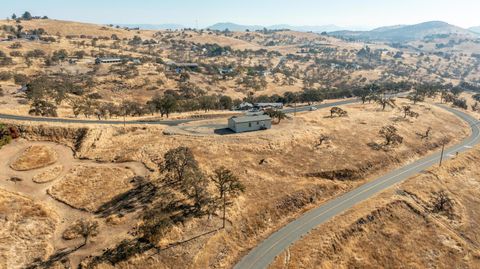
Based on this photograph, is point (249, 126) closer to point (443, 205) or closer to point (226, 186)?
point (226, 186)

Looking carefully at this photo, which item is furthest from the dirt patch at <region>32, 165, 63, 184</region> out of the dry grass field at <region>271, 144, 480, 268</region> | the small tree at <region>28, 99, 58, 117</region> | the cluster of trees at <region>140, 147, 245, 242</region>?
the dry grass field at <region>271, 144, 480, 268</region>

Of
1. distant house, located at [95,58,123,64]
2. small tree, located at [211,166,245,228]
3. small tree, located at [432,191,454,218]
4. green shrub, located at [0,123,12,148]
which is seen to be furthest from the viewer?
distant house, located at [95,58,123,64]

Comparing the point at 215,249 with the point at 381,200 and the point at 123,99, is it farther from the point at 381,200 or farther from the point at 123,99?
the point at 123,99

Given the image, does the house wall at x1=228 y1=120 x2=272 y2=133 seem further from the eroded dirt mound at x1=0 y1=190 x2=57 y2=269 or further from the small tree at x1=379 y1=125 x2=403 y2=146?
the eroded dirt mound at x1=0 y1=190 x2=57 y2=269

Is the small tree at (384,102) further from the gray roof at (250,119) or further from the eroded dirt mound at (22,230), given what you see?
the eroded dirt mound at (22,230)

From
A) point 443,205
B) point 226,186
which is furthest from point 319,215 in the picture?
point 443,205
